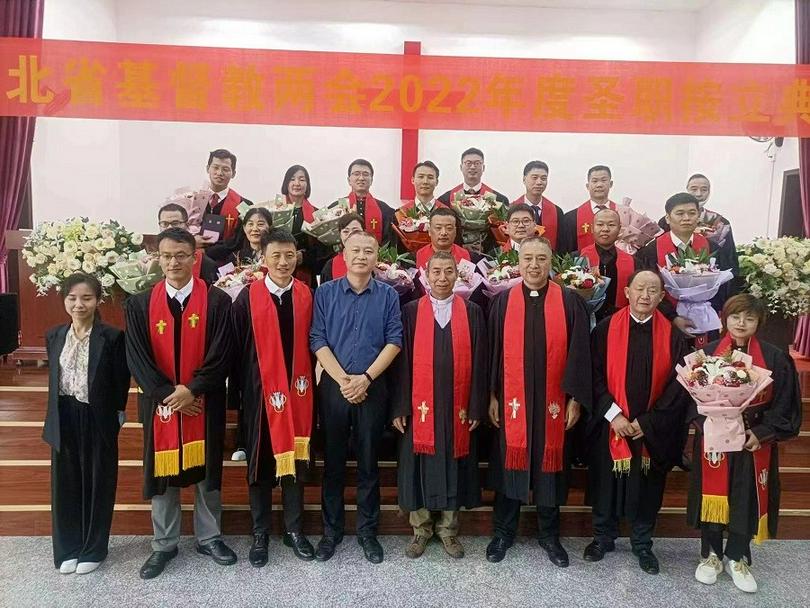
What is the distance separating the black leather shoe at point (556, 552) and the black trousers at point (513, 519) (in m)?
0.02

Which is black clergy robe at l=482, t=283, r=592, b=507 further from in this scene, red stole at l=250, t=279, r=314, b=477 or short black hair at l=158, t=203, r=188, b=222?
short black hair at l=158, t=203, r=188, b=222

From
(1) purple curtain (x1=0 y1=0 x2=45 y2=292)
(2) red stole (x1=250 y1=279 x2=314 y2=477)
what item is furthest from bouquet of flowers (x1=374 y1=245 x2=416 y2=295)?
(1) purple curtain (x1=0 y1=0 x2=45 y2=292)

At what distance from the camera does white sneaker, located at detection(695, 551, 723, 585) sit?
107 inches

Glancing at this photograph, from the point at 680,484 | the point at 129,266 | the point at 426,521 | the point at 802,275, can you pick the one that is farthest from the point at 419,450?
the point at 802,275

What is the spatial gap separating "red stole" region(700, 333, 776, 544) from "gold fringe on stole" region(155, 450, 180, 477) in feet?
8.08

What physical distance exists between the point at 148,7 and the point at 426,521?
7085 mm

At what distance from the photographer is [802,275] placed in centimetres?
390

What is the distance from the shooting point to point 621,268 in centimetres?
331

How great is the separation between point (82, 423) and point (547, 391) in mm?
2183

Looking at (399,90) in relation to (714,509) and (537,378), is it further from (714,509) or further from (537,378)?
(714,509)

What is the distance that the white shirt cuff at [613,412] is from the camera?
106 inches

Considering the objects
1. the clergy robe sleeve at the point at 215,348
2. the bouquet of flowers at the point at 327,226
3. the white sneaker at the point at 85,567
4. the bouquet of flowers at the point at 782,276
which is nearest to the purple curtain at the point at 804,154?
the bouquet of flowers at the point at 782,276

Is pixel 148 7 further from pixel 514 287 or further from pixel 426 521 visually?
pixel 426 521

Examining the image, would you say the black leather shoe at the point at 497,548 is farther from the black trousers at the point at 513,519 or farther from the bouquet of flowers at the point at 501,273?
the bouquet of flowers at the point at 501,273
